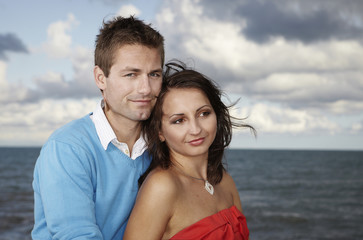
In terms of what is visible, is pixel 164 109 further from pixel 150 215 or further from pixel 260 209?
pixel 260 209

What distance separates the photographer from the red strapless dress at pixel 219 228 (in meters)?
2.34

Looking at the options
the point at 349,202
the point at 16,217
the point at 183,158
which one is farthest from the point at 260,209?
the point at 183,158

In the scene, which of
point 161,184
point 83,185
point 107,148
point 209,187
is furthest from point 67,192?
point 209,187

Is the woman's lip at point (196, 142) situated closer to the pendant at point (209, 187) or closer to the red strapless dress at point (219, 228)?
the pendant at point (209, 187)

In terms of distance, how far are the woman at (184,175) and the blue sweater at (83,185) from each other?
0.63 feet

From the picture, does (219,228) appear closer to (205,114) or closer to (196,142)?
(196,142)

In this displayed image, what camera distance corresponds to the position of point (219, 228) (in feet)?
7.96

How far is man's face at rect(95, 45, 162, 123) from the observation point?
2672 millimetres

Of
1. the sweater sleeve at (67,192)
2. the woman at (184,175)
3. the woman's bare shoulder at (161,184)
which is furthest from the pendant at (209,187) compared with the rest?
the sweater sleeve at (67,192)

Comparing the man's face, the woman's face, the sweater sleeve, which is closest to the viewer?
the sweater sleeve

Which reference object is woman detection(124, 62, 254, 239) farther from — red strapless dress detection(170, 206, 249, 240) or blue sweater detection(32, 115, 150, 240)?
blue sweater detection(32, 115, 150, 240)

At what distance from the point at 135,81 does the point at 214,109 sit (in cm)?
64

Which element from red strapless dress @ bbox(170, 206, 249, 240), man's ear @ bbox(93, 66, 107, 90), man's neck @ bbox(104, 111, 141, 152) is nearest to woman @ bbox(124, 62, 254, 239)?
red strapless dress @ bbox(170, 206, 249, 240)

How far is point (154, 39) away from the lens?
2.80 m
